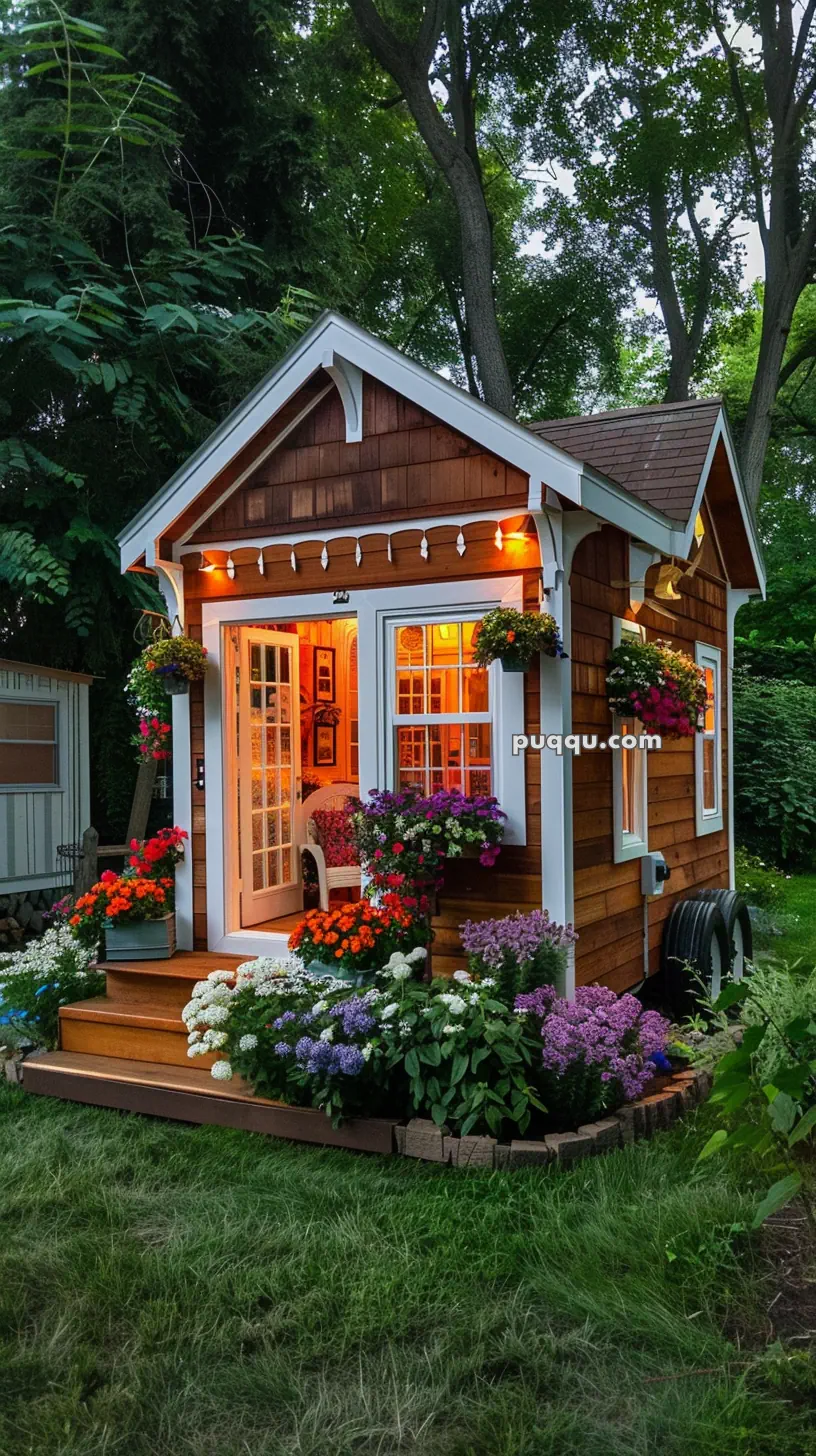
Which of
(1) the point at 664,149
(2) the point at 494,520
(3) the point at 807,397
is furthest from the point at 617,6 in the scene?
(2) the point at 494,520

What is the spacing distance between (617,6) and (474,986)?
15779 mm

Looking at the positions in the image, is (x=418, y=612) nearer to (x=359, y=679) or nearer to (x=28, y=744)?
(x=359, y=679)

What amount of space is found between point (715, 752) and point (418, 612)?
3.87 meters

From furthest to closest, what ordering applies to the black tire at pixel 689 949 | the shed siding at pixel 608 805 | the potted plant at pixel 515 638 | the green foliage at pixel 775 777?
the green foliage at pixel 775 777 < the black tire at pixel 689 949 < the shed siding at pixel 608 805 < the potted plant at pixel 515 638

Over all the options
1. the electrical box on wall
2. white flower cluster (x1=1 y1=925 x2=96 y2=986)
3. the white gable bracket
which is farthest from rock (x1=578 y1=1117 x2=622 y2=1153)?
the white gable bracket

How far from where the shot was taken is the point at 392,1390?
8.45 ft

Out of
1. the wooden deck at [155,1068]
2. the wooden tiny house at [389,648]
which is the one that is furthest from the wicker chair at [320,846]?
the wooden deck at [155,1068]

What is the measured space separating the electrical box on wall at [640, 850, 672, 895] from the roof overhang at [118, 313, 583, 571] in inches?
93.8

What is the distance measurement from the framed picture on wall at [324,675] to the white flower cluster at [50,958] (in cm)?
267

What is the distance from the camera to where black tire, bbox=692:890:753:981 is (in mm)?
6781

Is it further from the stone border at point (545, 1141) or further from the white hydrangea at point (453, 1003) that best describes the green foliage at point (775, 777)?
the white hydrangea at point (453, 1003)

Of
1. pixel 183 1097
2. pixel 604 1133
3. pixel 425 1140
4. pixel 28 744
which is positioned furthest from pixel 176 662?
pixel 28 744

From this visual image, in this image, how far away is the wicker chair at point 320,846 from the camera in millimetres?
6520

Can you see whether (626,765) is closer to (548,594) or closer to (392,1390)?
(548,594)
